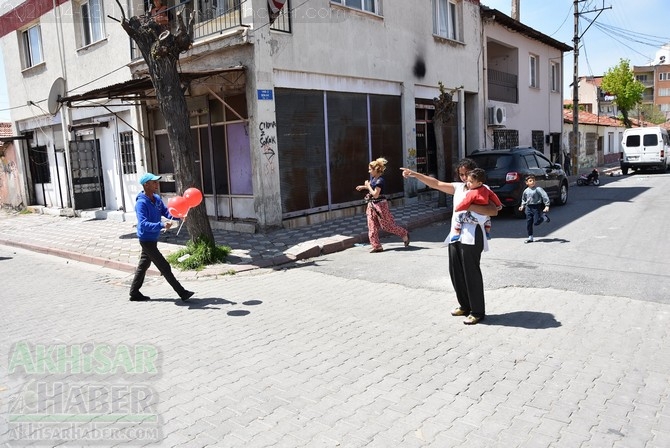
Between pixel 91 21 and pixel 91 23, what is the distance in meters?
0.06

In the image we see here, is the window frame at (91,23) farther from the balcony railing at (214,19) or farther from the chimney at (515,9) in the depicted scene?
the chimney at (515,9)

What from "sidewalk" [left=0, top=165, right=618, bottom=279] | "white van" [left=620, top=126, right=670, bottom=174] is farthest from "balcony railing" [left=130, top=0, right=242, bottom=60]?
"white van" [left=620, top=126, right=670, bottom=174]

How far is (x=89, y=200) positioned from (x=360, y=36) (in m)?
9.64

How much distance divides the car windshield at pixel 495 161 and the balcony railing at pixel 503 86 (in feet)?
26.0

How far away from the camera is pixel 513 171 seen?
12.2 metres

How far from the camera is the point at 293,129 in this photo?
11547mm

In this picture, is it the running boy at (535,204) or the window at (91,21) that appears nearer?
the running boy at (535,204)

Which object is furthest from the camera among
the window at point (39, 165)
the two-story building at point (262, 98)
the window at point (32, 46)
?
the window at point (39, 165)

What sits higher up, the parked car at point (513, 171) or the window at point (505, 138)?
the window at point (505, 138)

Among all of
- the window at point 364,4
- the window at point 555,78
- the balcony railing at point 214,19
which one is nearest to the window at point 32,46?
the balcony railing at point 214,19

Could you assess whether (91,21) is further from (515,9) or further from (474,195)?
(515,9)

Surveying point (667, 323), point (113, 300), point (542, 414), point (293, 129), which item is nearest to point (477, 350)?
point (542, 414)

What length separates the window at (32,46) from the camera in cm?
1762

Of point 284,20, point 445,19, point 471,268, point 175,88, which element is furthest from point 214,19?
point 471,268
